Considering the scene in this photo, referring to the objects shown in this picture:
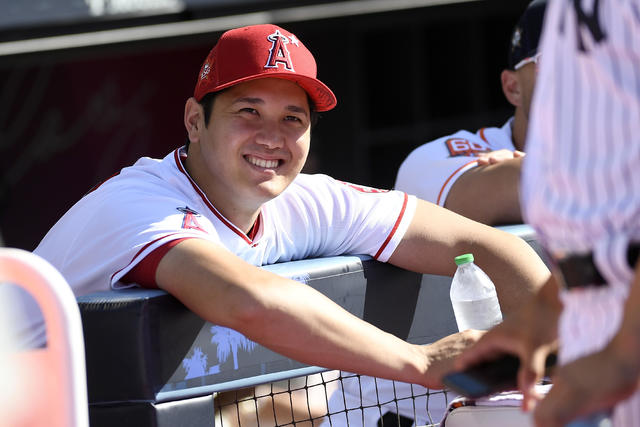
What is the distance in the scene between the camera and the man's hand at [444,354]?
1824mm

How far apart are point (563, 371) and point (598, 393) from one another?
2.2 inches

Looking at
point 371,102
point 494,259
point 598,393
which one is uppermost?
point 371,102

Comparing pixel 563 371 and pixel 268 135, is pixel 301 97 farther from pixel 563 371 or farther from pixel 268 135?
pixel 563 371

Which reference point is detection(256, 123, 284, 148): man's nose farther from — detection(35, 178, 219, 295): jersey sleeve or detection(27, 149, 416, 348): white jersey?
detection(35, 178, 219, 295): jersey sleeve

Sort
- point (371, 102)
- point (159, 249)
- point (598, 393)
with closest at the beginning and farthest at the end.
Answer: point (598, 393)
point (159, 249)
point (371, 102)

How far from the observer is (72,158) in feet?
22.5

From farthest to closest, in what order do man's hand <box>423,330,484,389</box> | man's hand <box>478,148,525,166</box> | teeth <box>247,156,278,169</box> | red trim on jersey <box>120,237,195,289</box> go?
man's hand <box>478,148,525,166</box>, teeth <box>247,156,278,169</box>, red trim on jersey <box>120,237,195,289</box>, man's hand <box>423,330,484,389</box>

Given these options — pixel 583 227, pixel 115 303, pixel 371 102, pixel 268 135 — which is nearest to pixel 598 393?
pixel 583 227

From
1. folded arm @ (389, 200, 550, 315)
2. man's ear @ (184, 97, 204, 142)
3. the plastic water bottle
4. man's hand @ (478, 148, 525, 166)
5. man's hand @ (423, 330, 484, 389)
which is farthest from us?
man's hand @ (478, 148, 525, 166)

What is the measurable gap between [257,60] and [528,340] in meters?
1.45

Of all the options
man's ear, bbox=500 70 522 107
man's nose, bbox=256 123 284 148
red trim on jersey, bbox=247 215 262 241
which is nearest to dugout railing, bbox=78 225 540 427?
red trim on jersey, bbox=247 215 262 241

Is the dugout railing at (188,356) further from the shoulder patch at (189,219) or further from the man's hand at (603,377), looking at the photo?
the man's hand at (603,377)

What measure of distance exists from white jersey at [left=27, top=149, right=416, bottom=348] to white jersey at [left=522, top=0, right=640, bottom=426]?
1134 mm

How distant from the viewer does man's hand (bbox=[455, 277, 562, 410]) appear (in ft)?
3.86
